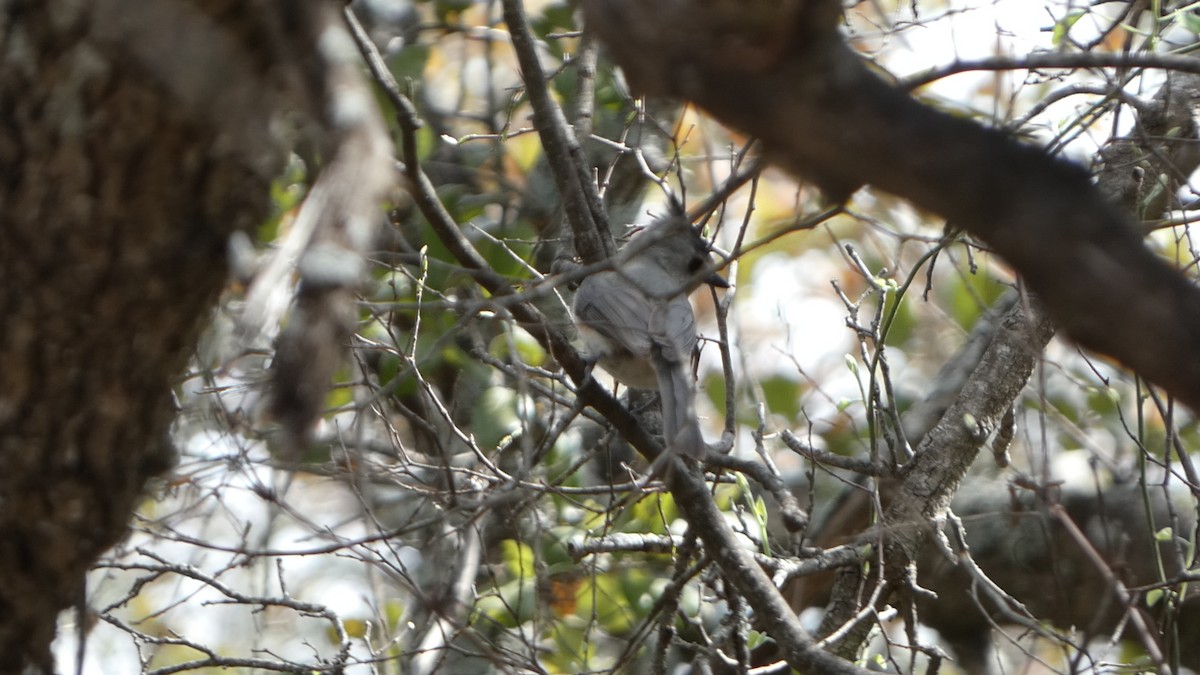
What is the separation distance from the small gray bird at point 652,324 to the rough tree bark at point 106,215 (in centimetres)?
203

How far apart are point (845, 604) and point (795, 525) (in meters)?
0.71

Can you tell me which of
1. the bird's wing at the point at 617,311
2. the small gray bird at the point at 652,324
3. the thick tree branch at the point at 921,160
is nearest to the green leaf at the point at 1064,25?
the small gray bird at the point at 652,324

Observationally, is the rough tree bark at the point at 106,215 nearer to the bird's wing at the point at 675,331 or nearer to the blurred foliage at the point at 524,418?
the blurred foliage at the point at 524,418

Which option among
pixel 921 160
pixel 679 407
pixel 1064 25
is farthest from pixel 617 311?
pixel 921 160

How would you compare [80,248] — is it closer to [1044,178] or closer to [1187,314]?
[1044,178]

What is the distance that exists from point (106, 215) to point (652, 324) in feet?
9.32

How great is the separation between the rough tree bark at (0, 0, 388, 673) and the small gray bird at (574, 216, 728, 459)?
6.66ft

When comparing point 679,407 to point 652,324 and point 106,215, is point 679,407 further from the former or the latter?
point 106,215

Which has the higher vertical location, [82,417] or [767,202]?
[767,202]

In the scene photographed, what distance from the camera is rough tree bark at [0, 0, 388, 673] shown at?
1.74m

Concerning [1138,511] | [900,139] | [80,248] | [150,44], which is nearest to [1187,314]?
Answer: [900,139]

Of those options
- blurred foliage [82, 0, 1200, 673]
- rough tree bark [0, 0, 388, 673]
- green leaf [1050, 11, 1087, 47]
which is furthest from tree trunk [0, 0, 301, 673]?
green leaf [1050, 11, 1087, 47]

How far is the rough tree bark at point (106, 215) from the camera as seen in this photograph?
1741 millimetres

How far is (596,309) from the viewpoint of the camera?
15.9 ft
